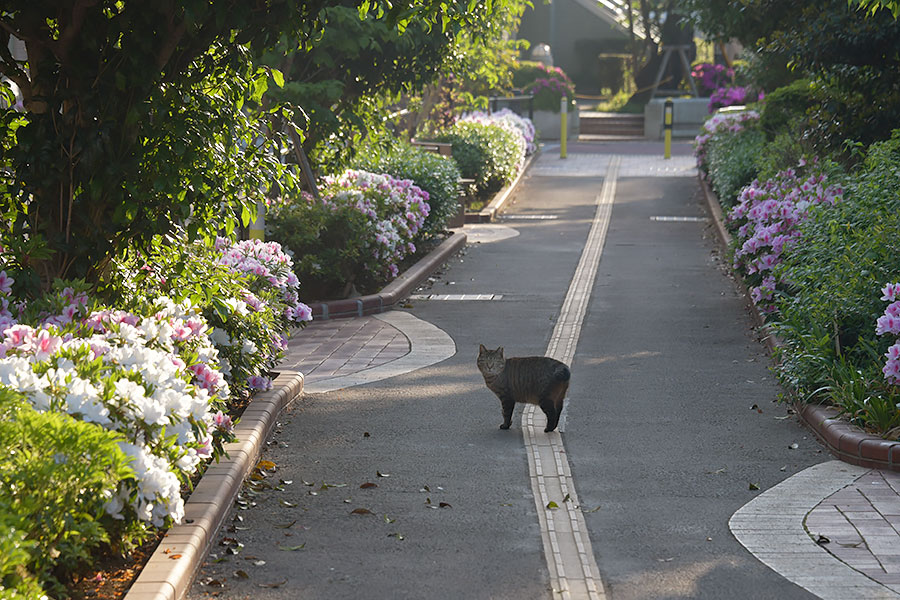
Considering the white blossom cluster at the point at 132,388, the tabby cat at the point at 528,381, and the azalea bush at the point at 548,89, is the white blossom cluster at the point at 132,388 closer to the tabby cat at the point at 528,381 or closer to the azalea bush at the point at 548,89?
the tabby cat at the point at 528,381

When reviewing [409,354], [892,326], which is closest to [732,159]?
[409,354]

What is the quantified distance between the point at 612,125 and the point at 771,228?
35.1 metres

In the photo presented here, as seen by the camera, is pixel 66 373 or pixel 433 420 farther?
pixel 433 420

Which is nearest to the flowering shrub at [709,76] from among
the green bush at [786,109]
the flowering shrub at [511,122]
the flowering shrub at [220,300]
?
the flowering shrub at [511,122]

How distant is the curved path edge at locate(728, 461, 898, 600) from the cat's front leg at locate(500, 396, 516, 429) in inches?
82.9

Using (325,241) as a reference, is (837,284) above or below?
above

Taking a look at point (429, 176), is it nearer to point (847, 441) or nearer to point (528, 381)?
point (528, 381)

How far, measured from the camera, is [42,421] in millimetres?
5293

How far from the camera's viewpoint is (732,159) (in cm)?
2155

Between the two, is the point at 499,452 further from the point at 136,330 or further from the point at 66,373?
the point at 66,373

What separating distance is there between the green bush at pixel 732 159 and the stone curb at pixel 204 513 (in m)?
12.2

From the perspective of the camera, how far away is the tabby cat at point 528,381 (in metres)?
8.62

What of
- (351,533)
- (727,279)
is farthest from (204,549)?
(727,279)

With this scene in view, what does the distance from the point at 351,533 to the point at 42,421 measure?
6.67ft
